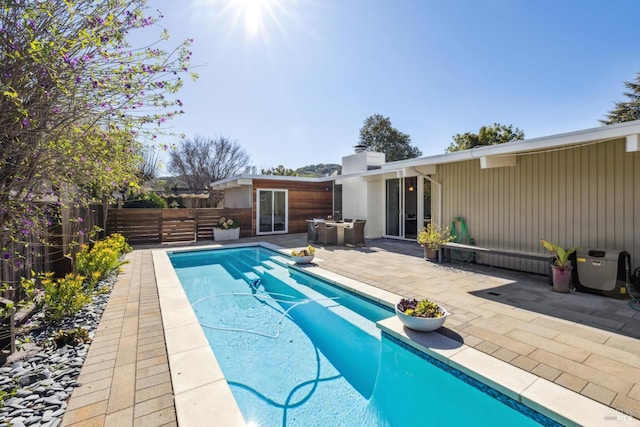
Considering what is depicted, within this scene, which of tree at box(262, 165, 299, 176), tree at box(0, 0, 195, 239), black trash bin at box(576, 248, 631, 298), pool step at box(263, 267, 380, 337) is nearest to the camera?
tree at box(0, 0, 195, 239)

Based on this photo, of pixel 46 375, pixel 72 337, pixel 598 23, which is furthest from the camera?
pixel 598 23

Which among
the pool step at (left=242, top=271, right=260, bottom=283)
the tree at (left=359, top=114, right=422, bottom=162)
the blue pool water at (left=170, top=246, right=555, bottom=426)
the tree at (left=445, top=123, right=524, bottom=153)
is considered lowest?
the blue pool water at (left=170, top=246, right=555, bottom=426)

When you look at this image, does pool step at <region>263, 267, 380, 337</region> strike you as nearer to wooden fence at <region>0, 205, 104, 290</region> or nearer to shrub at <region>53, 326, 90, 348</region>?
shrub at <region>53, 326, 90, 348</region>

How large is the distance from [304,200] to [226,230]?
4.11 m

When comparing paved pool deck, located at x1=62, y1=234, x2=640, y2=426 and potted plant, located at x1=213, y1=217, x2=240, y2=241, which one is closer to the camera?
paved pool deck, located at x1=62, y1=234, x2=640, y2=426

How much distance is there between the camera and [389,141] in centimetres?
2936

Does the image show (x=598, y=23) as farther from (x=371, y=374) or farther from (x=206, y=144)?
(x=206, y=144)

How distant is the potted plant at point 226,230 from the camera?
1205cm

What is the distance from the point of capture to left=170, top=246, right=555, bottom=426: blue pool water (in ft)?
8.48

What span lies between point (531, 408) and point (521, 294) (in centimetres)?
311

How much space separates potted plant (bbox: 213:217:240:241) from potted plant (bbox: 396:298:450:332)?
9.84 meters

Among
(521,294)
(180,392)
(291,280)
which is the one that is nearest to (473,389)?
(180,392)

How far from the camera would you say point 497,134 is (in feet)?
65.9

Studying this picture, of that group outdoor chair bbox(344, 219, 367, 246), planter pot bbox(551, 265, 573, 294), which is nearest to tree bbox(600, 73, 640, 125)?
outdoor chair bbox(344, 219, 367, 246)
